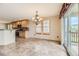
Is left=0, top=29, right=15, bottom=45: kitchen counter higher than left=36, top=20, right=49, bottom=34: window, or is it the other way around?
left=36, top=20, right=49, bottom=34: window

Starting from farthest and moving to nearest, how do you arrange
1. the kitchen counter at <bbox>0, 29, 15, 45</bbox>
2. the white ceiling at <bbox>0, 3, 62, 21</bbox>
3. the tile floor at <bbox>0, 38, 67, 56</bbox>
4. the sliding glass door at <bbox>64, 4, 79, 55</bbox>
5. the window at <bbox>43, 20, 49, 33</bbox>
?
the window at <bbox>43, 20, 49, 33</bbox> → the kitchen counter at <bbox>0, 29, 15, 45</bbox> → the white ceiling at <bbox>0, 3, 62, 21</bbox> → the tile floor at <bbox>0, 38, 67, 56</bbox> → the sliding glass door at <bbox>64, 4, 79, 55</bbox>

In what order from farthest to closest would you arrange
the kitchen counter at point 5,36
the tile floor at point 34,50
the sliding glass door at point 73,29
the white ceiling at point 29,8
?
the kitchen counter at point 5,36 < the white ceiling at point 29,8 < the tile floor at point 34,50 < the sliding glass door at point 73,29

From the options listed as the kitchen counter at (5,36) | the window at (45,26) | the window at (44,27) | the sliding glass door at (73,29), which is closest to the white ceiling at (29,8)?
the sliding glass door at (73,29)

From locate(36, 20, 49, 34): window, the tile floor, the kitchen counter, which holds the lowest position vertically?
the tile floor

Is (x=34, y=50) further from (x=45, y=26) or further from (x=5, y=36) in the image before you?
(x=45, y=26)

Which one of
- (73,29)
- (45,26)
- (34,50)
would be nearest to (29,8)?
(34,50)

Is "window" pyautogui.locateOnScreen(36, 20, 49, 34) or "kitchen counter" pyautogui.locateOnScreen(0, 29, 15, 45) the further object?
"window" pyautogui.locateOnScreen(36, 20, 49, 34)

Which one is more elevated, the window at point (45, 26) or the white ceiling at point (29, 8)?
the white ceiling at point (29, 8)

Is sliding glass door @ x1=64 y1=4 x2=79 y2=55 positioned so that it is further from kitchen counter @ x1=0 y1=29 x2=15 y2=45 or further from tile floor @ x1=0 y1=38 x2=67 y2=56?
kitchen counter @ x1=0 y1=29 x2=15 y2=45

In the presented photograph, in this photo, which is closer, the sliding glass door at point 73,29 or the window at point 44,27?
the sliding glass door at point 73,29

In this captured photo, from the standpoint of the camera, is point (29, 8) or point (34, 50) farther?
point (29, 8)

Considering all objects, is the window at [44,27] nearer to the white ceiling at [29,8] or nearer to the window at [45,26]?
the window at [45,26]

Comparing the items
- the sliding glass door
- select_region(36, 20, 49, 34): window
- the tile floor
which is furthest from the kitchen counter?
the sliding glass door

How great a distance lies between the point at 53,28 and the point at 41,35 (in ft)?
4.99
